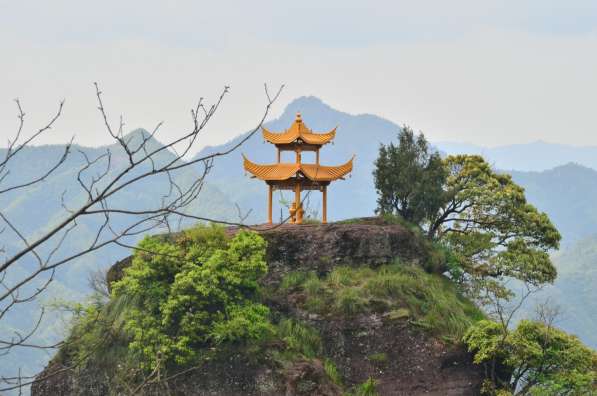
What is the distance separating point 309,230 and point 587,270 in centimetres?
14676

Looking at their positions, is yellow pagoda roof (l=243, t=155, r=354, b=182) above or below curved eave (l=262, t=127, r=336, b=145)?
below

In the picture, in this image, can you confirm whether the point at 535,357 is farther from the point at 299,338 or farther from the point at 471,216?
the point at 471,216

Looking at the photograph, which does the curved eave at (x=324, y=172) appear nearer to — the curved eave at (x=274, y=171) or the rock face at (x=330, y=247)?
the curved eave at (x=274, y=171)

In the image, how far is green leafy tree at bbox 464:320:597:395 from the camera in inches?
834

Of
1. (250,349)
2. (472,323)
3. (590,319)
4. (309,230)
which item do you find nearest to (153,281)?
(250,349)

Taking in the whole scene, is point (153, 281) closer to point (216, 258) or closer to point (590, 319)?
point (216, 258)

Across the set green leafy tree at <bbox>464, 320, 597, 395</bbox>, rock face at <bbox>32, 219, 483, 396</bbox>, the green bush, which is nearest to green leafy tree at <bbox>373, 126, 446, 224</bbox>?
rock face at <bbox>32, 219, 483, 396</bbox>

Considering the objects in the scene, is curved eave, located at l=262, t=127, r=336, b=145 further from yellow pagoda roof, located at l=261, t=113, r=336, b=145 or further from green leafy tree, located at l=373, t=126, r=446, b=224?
green leafy tree, located at l=373, t=126, r=446, b=224

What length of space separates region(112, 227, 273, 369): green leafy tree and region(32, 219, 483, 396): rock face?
2.63ft

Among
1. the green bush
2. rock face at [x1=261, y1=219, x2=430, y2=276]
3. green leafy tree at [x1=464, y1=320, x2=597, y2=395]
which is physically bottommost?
green leafy tree at [x1=464, y1=320, x2=597, y2=395]

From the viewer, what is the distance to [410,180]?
2848cm

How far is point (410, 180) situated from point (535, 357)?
8737mm

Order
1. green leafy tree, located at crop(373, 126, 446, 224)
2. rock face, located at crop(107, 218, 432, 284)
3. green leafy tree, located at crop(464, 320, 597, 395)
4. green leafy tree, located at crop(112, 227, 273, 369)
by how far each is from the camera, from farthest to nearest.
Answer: green leafy tree, located at crop(373, 126, 446, 224), rock face, located at crop(107, 218, 432, 284), green leafy tree, located at crop(112, 227, 273, 369), green leafy tree, located at crop(464, 320, 597, 395)

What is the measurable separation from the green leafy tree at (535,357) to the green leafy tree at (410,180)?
22.8 ft
